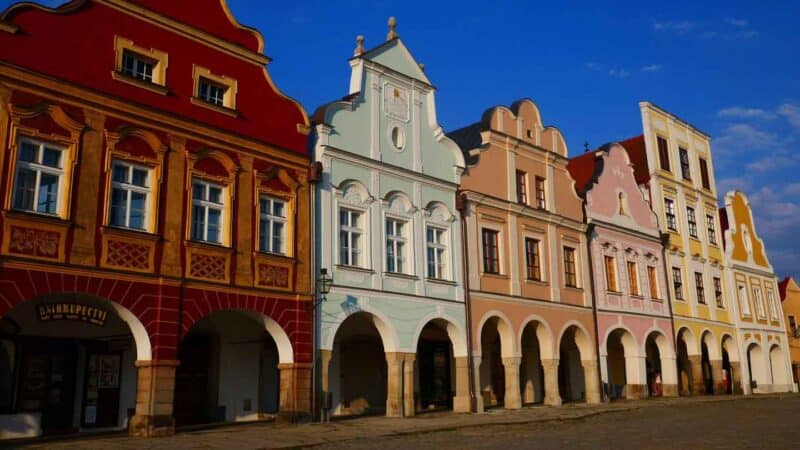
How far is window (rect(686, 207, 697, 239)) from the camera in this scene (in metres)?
38.0

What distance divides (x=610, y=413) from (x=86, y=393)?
14.5m

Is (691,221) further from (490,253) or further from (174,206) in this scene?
(174,206)

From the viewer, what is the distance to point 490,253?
26.0m

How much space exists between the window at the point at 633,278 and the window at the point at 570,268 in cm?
410

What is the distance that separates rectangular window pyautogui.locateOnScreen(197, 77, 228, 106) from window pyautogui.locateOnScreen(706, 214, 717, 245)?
93.4 feet

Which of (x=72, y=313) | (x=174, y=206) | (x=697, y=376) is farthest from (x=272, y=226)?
(x=697, y=376)

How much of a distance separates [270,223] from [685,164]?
26.6 m

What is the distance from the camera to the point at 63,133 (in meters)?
15.5

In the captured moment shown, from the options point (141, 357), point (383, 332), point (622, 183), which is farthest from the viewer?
point (622, 183)

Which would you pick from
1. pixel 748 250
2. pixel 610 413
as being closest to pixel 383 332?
pixel 610 413

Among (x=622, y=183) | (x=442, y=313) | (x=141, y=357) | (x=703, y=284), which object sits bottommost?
(x=141, y=357)

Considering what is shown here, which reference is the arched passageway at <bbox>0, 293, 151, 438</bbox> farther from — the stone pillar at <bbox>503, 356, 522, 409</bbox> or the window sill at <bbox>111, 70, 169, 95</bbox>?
the stone pillar at <bbox>503, 356, 522, 409</bbox>

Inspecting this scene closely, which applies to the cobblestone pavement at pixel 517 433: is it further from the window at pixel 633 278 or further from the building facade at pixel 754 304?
the building facade at pixel 754 304

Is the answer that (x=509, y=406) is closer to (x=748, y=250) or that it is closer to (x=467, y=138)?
(x=467, y=138)
